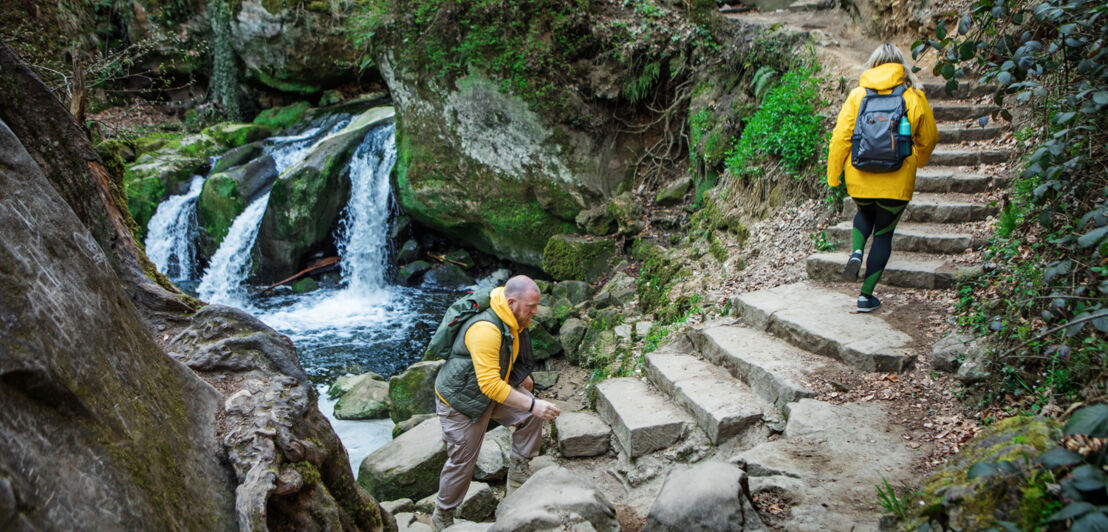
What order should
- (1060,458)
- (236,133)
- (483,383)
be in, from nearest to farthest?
(1060,458), (483,383), (236,133)

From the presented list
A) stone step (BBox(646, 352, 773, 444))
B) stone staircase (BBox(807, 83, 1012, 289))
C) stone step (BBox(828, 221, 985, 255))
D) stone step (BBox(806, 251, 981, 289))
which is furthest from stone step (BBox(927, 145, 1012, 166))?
stone step (BBox(646, 352, 773, 444))

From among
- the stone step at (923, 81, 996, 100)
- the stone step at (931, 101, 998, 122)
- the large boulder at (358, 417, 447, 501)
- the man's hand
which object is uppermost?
the stone step at (923, 81, 996, 100)

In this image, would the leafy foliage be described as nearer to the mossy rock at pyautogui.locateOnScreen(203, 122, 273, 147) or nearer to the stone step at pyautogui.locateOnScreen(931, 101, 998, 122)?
the stone step at pyautogui.locateOnScreen(931, 101, 998, 122)

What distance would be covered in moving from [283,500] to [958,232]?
5.61 m

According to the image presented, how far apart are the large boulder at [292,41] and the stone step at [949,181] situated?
541 inches

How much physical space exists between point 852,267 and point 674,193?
5.10 m

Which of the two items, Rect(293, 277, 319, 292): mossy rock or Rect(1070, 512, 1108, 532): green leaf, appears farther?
Rect(293, 277, 319, 292): mossy rock

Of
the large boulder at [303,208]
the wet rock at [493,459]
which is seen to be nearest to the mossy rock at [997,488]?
the wet rock at [493,459]

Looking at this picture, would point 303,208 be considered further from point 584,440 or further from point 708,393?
point 708,393

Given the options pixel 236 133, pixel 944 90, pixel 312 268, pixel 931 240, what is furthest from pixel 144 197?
pixel 944 90

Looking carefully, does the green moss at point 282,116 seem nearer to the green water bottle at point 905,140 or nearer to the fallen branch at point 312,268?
the fallen branch at point 312,268

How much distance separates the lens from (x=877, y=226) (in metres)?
4.46

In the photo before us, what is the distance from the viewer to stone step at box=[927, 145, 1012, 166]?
5.72 meters

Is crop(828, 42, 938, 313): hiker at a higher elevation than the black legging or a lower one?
higher
